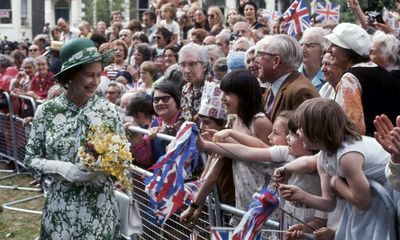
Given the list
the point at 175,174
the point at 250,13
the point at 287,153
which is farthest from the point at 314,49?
the point at 250,13

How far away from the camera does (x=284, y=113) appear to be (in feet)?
17.4

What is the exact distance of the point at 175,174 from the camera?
217 inches

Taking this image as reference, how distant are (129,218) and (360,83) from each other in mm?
2001

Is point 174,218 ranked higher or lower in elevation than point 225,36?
lower

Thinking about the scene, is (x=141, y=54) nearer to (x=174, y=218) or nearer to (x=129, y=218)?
(x=174, y=218)

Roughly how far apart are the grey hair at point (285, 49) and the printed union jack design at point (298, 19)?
139 inches

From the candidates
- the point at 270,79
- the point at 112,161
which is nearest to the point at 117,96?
the point at 270,79

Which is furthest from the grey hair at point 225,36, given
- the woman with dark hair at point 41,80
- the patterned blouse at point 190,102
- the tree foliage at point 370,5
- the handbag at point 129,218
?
the handbag at point 129,218

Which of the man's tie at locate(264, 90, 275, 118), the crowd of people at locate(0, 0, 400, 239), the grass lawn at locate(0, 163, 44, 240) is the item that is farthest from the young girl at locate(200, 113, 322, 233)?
the grass lawn at locate(0, 163, 44, 240)

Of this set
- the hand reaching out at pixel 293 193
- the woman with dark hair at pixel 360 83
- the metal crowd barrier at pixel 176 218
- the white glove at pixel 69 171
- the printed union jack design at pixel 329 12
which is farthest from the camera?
the printed union jack design at pixel 329 12

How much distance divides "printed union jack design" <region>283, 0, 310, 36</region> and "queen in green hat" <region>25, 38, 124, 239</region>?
4608mm

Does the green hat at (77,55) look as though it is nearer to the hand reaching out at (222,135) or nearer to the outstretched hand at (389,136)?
the hand reaching out at (222,135)

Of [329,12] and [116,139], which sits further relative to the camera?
[329,12]

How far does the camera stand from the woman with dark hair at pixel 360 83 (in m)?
5.33
